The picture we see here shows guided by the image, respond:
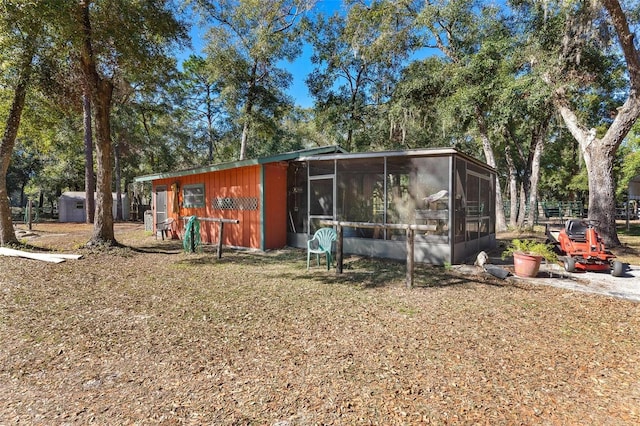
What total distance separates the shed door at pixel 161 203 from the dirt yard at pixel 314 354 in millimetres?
6517

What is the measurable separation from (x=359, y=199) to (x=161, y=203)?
783 centimetres

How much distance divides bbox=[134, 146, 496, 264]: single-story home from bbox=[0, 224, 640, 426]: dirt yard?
2099mm

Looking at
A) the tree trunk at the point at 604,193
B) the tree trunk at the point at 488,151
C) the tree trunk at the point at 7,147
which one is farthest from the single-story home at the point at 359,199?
the tree trunk at the point at 7,147

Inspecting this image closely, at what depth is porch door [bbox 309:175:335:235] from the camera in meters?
8.12

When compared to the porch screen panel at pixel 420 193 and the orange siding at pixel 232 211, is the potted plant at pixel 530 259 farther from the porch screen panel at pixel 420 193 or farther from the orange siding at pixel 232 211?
the orange siding at pixel 232 211

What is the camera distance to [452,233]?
21.2ft

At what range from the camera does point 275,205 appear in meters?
8.55

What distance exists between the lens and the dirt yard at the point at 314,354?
2061 millimetres

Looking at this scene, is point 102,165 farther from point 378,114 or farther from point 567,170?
point 567,170

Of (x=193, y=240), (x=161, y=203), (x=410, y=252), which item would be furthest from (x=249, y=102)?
(x=410, y=252)

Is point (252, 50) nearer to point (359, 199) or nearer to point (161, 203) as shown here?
point (161, 203)

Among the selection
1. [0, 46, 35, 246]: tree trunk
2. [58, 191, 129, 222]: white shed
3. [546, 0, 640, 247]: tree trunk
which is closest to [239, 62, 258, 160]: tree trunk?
[0, 46, 35, 246]: tree trunk

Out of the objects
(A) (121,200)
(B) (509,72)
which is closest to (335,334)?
(B) (509,72)

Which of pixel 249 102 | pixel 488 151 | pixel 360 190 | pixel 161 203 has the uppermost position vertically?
pixel 249 102
